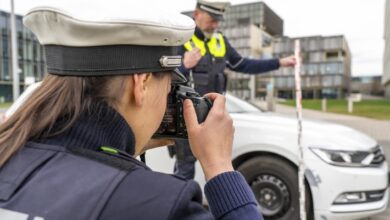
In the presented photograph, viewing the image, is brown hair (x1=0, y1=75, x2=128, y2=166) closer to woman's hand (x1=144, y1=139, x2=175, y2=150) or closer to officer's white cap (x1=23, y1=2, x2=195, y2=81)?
officer's white cap (x1=23, y1=2, x2=195, y2=81)

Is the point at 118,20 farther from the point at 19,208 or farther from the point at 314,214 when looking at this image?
the point at 314,214

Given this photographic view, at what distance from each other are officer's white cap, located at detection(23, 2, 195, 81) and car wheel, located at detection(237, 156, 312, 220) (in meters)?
3.00

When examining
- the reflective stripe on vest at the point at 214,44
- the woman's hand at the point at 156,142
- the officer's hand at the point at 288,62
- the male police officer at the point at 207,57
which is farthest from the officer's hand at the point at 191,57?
A: the woman's hand at the point at 156,142

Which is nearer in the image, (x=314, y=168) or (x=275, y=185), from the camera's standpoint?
(x=314, y=168)

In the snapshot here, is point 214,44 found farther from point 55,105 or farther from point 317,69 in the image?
point 317,69

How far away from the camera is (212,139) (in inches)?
48.4

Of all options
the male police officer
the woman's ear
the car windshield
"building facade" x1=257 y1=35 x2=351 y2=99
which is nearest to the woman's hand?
the woman's ear

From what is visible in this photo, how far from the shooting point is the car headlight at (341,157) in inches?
149

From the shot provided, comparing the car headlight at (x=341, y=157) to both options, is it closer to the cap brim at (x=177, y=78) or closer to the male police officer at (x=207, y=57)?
the male police officer at (x=207, y=57)

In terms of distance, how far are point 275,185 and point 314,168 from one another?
1.31ft

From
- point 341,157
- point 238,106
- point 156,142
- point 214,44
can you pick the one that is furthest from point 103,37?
point 238,106

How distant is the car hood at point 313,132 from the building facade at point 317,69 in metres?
82.7

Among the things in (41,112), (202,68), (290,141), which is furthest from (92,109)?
(290,141)

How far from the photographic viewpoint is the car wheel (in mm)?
3885
